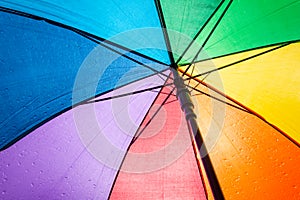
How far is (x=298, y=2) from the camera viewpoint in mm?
1557

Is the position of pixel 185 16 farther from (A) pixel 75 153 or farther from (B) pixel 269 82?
(A) pixel 75 153

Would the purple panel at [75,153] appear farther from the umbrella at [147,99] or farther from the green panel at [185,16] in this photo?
the green panel at [185,16]

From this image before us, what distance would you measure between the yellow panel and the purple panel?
0.53 m

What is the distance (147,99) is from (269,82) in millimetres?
882

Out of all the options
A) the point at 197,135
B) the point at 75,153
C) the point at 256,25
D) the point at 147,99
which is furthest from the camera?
the point at 147,99

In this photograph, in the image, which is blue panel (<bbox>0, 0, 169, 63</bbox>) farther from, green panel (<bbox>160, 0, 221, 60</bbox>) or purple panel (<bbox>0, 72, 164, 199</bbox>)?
purple panel (<bbox>0, 72, 164, 199</bbox>)

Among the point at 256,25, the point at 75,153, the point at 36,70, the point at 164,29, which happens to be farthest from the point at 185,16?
the point at 75,153

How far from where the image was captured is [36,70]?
5.56 ft

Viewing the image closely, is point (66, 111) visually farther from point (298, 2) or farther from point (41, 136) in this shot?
point (298, 2)

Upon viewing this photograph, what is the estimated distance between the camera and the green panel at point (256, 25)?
1.59 meters

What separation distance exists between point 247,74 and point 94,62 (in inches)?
40.8

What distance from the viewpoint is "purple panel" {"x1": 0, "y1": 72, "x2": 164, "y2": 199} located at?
182cm

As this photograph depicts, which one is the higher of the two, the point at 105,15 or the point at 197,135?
the point at 105,15

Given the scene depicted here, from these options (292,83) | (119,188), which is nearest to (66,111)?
(119,188)
